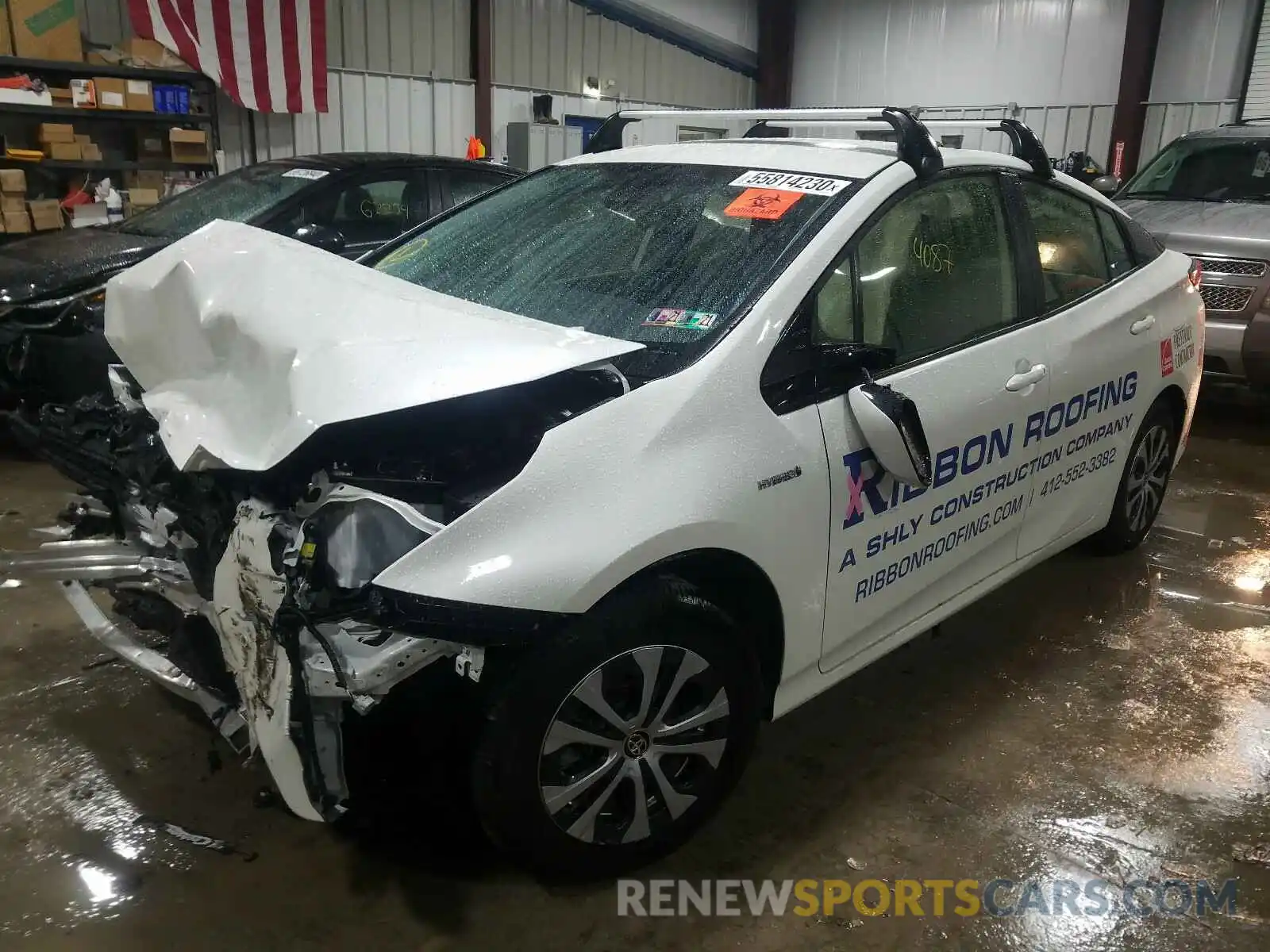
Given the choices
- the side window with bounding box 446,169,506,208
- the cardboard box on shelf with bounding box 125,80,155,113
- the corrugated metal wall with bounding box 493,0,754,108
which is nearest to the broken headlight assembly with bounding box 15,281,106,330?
the side window with bounding box 446,169,506,208

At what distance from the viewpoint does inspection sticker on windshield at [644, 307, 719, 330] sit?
2.12 m

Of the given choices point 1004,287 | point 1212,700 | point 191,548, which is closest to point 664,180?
point 1004,287

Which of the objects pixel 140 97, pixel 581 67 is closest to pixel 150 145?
pixel 140 97

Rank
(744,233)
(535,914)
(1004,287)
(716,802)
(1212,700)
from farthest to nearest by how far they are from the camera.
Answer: (1212,700) < (1004,287) < (744,233) < (716,802) < (535,914)

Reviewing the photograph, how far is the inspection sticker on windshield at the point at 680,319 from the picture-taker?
212 cm

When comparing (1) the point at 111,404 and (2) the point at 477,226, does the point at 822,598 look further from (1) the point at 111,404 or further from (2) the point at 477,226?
(1) the point at 111,404

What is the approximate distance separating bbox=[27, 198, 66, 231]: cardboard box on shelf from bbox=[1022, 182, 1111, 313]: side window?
688cm

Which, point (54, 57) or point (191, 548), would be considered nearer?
point (191, 548)

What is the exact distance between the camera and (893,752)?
2.62 m

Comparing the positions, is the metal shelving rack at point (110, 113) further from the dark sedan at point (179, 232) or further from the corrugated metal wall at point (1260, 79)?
the corrugated metal wall at point (1260, 79)

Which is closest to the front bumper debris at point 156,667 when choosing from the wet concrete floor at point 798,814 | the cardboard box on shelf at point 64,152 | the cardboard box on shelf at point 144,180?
the wet concrete floor at point 798,814

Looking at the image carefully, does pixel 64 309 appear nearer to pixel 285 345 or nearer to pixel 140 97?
pixel 285 345

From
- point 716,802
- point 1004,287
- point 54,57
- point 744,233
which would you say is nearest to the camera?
point 716,802

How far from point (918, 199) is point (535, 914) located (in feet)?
6.28
